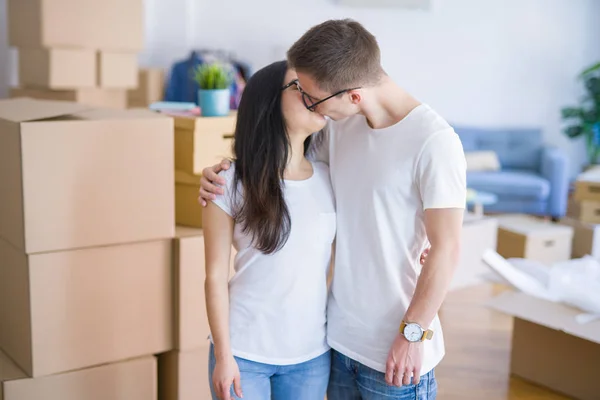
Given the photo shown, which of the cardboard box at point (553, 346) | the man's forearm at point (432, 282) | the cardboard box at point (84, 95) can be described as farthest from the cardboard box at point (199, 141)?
the cardboard box at point (84, 95)

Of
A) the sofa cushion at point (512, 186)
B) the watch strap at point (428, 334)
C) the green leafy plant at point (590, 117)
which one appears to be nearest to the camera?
the watch strap at point (428, 334)

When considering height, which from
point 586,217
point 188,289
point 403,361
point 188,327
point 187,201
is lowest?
point 586,217

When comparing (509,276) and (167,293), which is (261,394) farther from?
(509,276)

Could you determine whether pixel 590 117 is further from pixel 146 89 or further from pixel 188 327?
pixel 188 327

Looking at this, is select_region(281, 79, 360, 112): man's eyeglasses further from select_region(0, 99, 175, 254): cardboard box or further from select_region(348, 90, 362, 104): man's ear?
select_region(0, 99, 175, 254): cardboard box

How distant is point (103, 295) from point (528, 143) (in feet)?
17.5

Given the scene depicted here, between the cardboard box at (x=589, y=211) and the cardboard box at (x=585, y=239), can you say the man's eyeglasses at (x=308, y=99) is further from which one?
the cardboard box at (x=589, y=211)

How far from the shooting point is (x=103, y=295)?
2105 mm

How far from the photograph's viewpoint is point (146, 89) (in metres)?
5.84

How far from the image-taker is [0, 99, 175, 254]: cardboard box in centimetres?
193

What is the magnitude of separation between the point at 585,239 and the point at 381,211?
392 centimetres

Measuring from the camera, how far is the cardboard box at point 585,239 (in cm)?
492

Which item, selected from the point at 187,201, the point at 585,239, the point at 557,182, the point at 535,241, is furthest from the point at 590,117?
the point at 187,201

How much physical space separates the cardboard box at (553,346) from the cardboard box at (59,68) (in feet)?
8.21
